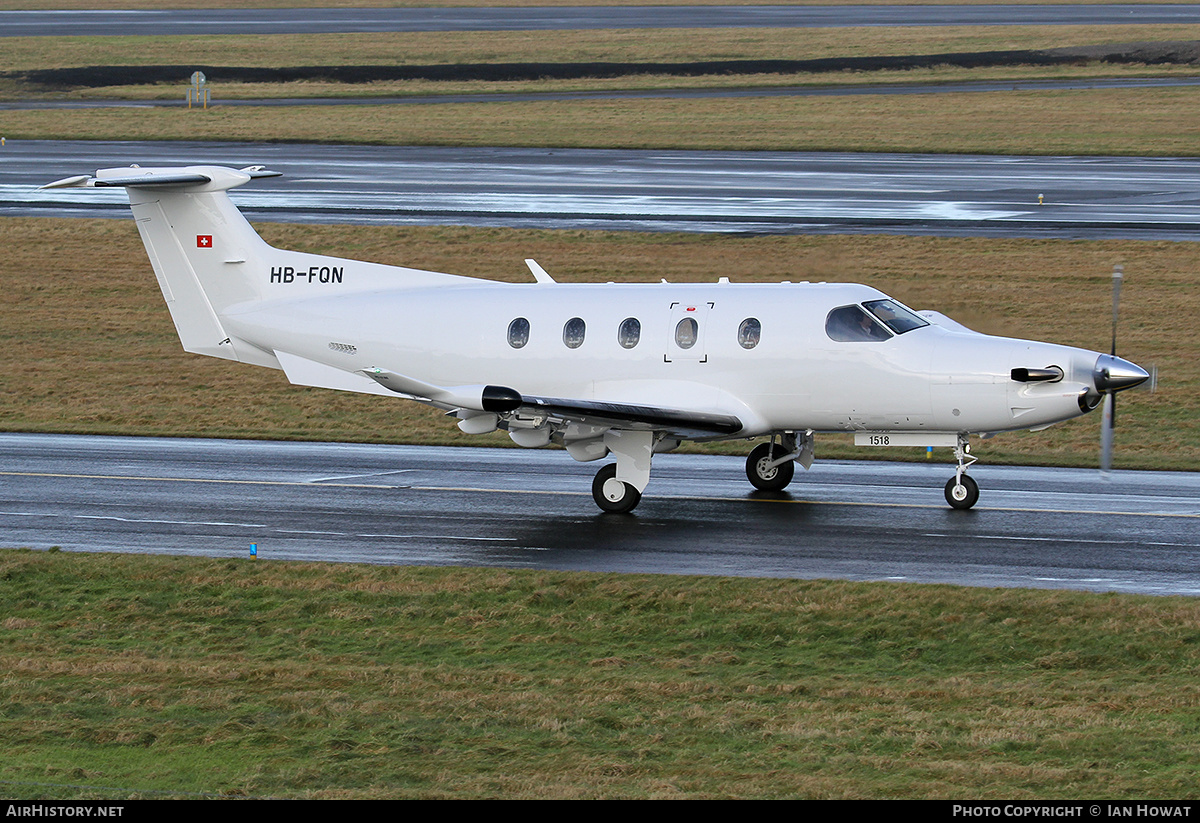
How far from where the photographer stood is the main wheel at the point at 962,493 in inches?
833

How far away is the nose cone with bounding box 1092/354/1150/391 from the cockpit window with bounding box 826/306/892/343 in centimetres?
292

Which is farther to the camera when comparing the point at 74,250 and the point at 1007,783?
the point at 74,250

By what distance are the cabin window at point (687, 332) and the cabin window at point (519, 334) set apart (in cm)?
236

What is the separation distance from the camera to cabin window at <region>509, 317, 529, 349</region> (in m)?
22.4

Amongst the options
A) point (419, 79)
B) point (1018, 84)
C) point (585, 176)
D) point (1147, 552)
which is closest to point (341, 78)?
point (419, 79)

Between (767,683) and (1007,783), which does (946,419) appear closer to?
(767,683)

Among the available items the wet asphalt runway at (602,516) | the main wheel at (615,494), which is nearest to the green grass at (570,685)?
the wet asphalt runway at (602,516)

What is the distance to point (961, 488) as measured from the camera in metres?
21.2

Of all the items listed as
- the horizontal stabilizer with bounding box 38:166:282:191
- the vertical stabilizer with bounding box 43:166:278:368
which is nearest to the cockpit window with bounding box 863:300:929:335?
the horizontal stabilizer with bounding box 38:166:282:191

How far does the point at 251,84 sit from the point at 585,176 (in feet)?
96.4

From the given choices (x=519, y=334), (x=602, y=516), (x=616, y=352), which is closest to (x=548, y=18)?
(x=519, y=334)

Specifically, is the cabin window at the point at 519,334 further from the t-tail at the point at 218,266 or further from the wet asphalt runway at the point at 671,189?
the wet asphalt runway at the point at 671,189

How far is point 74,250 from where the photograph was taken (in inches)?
1774

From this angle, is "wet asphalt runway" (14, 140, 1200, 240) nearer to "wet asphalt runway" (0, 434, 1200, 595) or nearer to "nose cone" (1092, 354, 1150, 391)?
"wet asphalt runway" (0, 434, 1200, 595)
